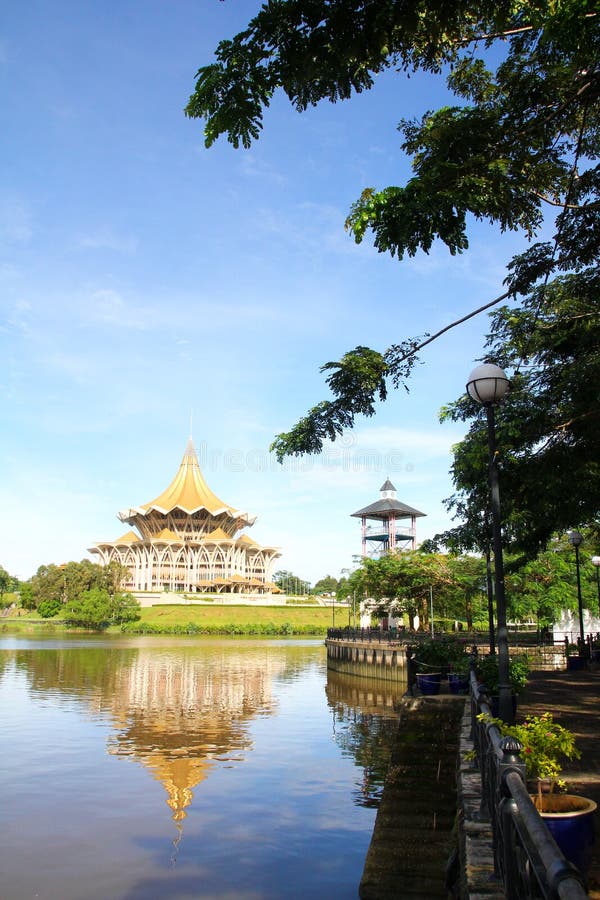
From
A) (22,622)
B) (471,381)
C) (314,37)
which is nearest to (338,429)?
(471,381)

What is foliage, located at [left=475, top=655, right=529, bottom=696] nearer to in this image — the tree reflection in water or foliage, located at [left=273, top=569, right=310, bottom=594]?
the tree reflection in water

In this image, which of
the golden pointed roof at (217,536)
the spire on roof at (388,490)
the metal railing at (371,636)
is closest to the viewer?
the metal railing at (371,636)

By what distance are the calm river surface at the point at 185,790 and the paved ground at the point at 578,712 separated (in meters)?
3.93

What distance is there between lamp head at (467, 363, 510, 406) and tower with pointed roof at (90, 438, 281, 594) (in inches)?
4516

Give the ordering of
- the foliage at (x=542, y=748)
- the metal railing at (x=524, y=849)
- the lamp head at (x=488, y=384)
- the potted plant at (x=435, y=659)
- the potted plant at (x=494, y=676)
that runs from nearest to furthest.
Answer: the metal railing at (x=524, y=849) < the foliage at (x=542, y=748) < the lamp head at (x=488, y=384) < the potted plant at (x=494, y=676) < the potted plant at (x=435, y=659)

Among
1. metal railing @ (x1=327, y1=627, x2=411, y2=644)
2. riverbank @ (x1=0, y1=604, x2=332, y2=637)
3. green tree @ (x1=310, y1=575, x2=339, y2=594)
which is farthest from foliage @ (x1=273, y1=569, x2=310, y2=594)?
metal railing @ (x1=327, y1=627, x2=411, y2=644)

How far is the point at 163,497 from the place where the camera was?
443ft

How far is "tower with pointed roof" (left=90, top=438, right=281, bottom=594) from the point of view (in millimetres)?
124438

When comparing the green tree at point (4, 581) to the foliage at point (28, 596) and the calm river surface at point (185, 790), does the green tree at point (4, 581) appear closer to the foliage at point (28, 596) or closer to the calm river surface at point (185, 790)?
the foliage at point (28, 596)

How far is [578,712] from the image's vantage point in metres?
12.2

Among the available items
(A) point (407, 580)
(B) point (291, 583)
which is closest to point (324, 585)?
(B) point (291, 583)

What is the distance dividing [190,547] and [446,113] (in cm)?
12222

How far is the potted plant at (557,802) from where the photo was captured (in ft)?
14.4


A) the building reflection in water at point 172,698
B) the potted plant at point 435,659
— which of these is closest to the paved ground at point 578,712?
the potted plant at point 435,659
